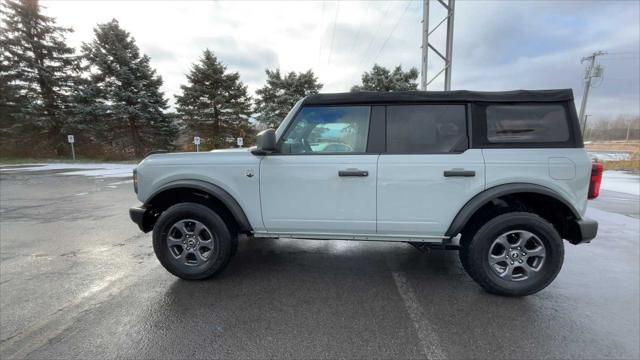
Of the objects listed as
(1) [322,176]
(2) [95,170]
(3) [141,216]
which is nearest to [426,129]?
(1) [322,176]

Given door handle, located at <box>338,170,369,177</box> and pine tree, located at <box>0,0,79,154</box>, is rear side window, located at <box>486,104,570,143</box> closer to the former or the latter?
door handle, located at <box>338,170,369,177</box>

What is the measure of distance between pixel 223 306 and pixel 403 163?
2167 mm

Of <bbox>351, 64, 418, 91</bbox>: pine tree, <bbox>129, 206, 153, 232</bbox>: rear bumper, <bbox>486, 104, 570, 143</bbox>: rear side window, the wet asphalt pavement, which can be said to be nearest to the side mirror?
the wet asphalt pavement

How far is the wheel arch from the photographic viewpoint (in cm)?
264

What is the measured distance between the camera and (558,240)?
2.65 m

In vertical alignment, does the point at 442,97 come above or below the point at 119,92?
below

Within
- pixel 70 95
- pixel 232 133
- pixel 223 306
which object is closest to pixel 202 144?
pixel 232 133

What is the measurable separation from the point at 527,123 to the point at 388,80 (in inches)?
963

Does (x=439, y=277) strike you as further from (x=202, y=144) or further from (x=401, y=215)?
(x=202, y=144)

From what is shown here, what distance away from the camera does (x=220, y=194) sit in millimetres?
2990

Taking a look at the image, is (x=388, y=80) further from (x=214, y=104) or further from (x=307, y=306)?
(x=307, y=306)

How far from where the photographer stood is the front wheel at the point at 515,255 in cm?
269

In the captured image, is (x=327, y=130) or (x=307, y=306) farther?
(x=327, y=130)

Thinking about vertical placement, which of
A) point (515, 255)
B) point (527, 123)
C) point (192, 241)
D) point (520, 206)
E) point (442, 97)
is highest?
point (442, 97)
